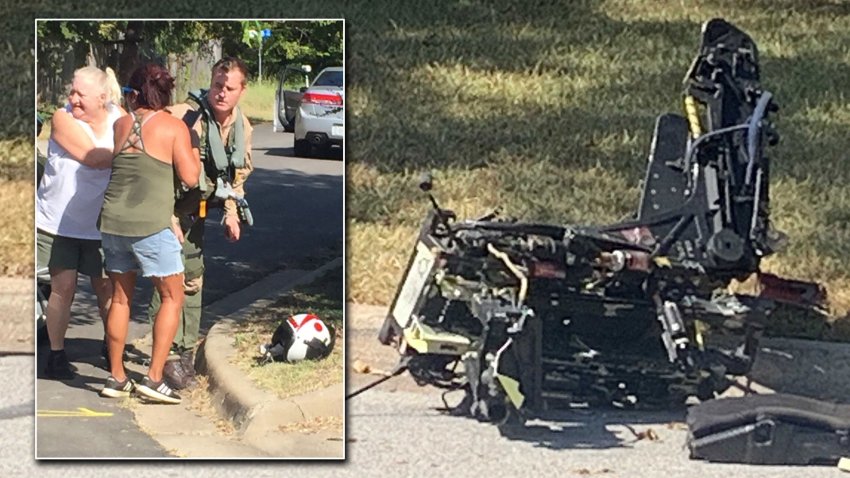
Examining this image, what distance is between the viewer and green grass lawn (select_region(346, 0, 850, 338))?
742cm

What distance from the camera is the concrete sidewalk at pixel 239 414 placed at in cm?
577

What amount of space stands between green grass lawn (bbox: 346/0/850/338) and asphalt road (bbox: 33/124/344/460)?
1288 millimetres

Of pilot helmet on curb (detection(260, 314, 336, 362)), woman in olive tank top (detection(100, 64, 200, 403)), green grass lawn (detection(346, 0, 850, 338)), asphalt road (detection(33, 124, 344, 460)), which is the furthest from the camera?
green grass lawn (detection(346, 0, 850, 338))

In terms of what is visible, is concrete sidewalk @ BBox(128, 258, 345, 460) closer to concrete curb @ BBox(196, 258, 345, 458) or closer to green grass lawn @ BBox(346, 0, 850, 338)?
concrete curb @ BBox(196, 258, 345, 458)

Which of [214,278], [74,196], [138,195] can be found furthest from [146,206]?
[214,278]

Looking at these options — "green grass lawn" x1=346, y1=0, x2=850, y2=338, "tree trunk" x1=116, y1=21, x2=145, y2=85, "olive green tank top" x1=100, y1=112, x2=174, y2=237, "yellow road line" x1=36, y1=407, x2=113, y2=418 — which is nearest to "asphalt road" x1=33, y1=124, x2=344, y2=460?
"yellow road line" x1=36, y1=407, x2=113, y2=418

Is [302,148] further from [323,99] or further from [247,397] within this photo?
[247,397]

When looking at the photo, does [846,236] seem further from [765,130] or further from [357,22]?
[357,22]

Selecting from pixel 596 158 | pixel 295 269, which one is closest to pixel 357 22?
pixel 596 158

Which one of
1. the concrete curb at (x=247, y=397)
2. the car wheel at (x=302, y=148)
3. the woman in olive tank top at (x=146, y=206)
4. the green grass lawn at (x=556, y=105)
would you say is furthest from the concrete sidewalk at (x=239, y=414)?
the green grass lawn at (x=556, y=105)

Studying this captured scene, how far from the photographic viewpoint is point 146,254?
5.71 meters

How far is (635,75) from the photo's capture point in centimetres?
788

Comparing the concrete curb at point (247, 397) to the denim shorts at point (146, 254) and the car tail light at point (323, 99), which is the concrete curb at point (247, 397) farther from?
the car tail light at point (323, 99)

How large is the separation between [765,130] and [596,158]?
180 cm
